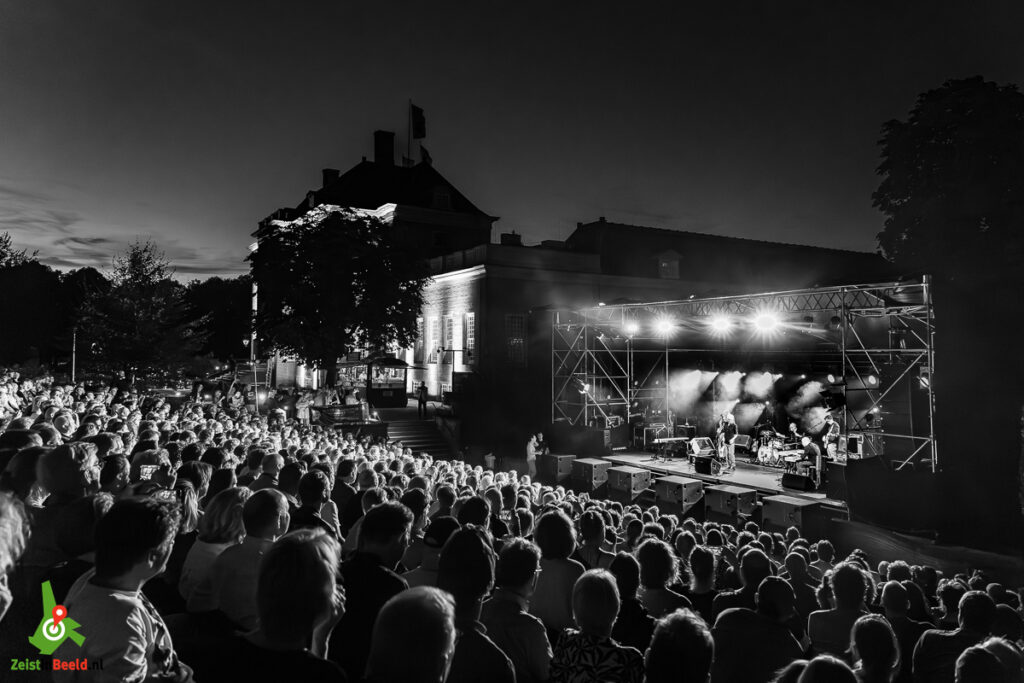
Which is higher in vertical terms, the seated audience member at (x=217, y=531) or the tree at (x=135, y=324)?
the tree at (x=135, y=324)

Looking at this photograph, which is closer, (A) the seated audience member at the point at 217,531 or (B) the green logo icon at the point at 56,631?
(B) the green logo icon at the point at 56,631

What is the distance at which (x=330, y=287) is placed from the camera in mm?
28000

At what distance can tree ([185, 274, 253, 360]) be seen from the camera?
63.8 meters

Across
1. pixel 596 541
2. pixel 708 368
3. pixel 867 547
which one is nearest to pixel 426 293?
pixel 708 368

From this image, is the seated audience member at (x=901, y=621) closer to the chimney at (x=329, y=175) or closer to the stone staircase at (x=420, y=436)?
the stone staircase at (x=420, y=436)

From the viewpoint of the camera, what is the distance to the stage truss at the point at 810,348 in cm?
1445

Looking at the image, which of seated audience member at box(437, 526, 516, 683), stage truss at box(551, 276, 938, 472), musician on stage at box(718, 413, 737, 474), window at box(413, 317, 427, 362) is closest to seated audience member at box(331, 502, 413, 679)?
seated audience member at box(437, 526, 516, 683)

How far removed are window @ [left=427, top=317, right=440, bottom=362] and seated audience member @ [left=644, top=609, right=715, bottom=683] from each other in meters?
32.0

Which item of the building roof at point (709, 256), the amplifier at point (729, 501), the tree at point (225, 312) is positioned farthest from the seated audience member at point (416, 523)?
the tree at point (225, 312)

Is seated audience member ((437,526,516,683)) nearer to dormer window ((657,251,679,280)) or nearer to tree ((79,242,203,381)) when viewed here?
tree ((79,242,203,381))

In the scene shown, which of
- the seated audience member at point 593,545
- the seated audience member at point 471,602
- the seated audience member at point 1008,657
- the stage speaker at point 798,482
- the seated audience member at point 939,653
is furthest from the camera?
the stage speaker at point 798,482

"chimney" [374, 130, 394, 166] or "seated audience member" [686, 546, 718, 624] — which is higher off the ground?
"chimney" [374, 130, 394, 166]

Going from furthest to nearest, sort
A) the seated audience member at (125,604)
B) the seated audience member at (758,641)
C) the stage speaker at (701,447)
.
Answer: the stage speaker at (701,447)
the seated audience member at (758,641)
the seated audience member at (125,604)

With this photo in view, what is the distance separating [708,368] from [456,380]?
1193cm
